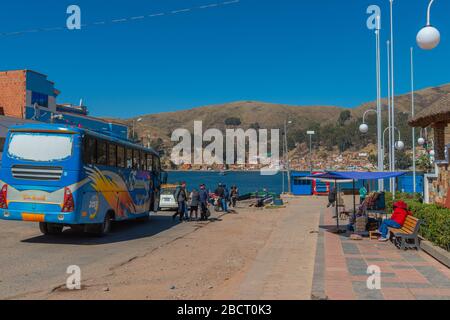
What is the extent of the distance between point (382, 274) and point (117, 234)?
415 inches

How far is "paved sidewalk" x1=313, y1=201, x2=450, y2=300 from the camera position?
301 inches

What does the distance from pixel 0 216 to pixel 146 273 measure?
6443 millimetres

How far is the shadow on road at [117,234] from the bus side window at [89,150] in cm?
247

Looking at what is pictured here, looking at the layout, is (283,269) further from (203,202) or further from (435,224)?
(203,202)

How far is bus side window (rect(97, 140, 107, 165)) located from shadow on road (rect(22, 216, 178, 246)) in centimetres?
246

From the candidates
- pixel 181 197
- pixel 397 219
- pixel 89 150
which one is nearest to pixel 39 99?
pixel 181 197

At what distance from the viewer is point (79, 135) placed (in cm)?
1411

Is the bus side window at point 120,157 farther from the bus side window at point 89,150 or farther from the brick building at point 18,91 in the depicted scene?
the brick building at point 18,91

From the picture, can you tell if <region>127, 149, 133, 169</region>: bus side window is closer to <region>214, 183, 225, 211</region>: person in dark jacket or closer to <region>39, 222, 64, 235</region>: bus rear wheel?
<region>39, 222, 64, 235</region>: bus rear wheel

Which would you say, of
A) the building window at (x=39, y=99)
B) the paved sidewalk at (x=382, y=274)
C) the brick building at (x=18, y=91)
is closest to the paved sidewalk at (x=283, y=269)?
the paved sidewalk at (x=382, y=274)

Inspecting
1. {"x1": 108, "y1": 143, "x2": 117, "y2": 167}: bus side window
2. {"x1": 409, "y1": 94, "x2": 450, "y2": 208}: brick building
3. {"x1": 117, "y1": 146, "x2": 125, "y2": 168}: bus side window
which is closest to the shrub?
{"x1": 409, "y1": 94, "x2": 450, "y2": 208}: brick building

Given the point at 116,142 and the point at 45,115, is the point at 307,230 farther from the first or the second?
the point at 45,115

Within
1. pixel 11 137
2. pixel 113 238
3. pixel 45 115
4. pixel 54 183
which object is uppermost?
pixel 45 115

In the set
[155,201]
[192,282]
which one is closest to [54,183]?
[192,282]
